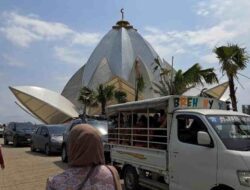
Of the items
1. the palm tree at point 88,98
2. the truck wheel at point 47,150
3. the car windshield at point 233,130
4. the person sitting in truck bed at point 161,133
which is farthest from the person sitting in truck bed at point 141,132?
the palm tree at point 88,98

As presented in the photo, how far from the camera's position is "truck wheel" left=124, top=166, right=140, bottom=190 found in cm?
1133

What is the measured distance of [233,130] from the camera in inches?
330

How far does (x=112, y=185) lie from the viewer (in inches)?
129

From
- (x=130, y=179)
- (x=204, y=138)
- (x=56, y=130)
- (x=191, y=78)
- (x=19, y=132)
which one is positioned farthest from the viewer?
(x=19, y=132)

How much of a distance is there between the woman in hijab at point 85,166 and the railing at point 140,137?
664 centimetres

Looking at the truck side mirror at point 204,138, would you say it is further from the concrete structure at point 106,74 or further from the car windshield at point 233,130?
the concrete structure at point 106,74

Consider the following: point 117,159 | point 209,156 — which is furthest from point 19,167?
point 209,156

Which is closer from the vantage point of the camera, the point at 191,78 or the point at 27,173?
the point at 27,173

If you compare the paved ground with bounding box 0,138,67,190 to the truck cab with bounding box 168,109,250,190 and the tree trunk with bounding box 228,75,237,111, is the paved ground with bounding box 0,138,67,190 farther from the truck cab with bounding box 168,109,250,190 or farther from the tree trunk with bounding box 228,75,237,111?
the tree trunk with bounding box 228,75,237,111

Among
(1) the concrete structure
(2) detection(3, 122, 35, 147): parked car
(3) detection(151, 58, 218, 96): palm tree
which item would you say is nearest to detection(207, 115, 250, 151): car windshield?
(3) detection(151, 58, 218, 96): palm tree

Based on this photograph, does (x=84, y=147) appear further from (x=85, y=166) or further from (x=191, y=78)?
(x=191, y=78)

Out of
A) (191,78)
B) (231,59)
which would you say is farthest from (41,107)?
(231,59)

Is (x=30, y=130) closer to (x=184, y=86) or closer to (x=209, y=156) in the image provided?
(x=184, y=86)

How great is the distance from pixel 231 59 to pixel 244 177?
48.1 feet
